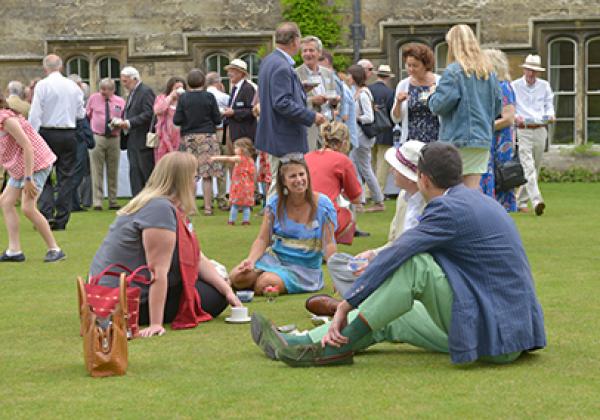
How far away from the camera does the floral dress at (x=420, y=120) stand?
1223 cm

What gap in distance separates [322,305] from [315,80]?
5.89m

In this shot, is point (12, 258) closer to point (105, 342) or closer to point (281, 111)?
point (281, 111)

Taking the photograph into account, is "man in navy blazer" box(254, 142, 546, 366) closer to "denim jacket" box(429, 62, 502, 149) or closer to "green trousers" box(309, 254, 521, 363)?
"green trousers" box(309, 254, 521, 363)

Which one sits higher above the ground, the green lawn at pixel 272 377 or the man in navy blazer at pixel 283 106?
the man in navy blazer at pixel 283 106

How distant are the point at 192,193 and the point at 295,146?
421 cm

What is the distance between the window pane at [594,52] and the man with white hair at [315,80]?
11.4 metres

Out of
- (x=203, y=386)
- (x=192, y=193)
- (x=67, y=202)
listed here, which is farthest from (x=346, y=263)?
(x=67, y=202)

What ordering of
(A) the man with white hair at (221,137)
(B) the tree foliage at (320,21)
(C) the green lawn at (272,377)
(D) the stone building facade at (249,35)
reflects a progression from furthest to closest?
(B) the tree foliage at (320,21), (D) the stone building facade at (249,35), (A) the man with white hair at (221,137), (C) the green lawn at (272,377)

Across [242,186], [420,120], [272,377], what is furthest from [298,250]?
[242,186]

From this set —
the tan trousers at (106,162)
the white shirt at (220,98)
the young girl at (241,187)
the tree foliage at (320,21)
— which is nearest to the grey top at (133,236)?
the young girl at (241,187)

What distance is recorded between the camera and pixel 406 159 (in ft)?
25.7

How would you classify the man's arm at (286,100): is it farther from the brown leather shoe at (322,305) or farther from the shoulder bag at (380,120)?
the shoulder bag at (380,120)

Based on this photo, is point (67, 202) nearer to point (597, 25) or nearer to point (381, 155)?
point (381, 155)

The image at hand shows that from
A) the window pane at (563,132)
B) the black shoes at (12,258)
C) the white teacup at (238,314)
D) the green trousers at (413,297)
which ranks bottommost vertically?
the black shoes at (12,258)
